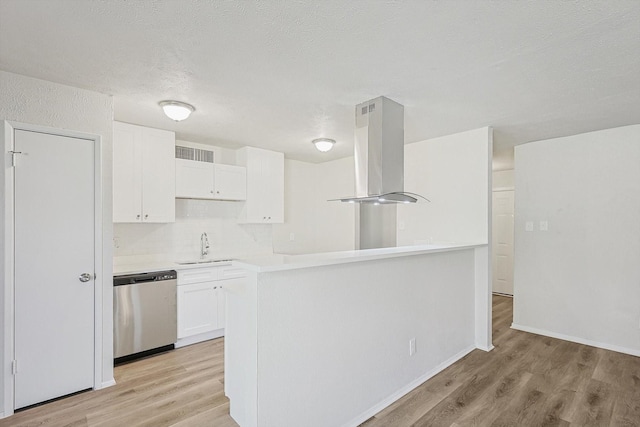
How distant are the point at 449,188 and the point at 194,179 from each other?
3.12 metres

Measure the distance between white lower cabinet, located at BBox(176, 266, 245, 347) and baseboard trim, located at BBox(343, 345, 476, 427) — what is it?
1813 mm

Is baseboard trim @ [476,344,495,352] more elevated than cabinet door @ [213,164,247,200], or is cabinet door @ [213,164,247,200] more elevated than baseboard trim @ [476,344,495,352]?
cabinet door @ [213,164,247,200]

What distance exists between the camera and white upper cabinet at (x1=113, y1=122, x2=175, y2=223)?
3.42 m

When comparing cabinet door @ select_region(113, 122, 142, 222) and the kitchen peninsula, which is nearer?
the kitchen peninsula

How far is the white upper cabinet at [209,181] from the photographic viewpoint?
3.95 metres

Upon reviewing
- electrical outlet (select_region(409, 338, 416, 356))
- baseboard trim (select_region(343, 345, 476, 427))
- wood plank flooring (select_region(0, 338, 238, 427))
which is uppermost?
electrical outlet (select_region(409, 338, 416, 356))

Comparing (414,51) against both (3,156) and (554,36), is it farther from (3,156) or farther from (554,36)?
(3,156)

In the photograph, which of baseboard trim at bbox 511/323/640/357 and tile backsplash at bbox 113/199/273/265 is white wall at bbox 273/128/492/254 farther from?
baseboard trim at bbox 511/323/640/357

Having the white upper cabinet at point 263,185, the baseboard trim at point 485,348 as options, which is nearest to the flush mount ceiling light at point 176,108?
the white upper cabinet at point 263,185

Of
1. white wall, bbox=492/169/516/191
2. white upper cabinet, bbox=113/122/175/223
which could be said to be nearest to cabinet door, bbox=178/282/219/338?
white upper cabinet, bbox=113/122/175/223

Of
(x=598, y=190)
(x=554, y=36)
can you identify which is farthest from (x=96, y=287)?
(x=598, y=190)

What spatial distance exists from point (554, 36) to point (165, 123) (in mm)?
3425

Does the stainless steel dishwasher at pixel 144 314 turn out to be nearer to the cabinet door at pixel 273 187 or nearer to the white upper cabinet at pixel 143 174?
the white upper cabinet at pixel 143 174

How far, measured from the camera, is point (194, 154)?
4.39 meters
